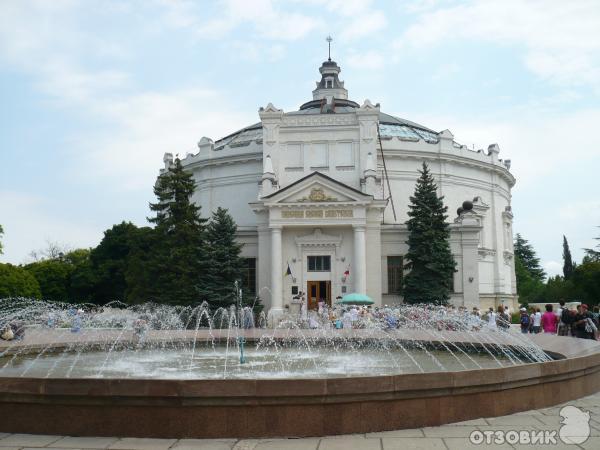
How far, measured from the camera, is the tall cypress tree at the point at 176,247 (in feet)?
118

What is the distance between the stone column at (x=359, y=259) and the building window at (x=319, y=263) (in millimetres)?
2155

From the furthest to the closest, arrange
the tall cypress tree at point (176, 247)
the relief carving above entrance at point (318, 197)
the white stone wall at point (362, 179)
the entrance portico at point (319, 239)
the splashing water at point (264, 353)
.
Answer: the white stone wall at point (362, 179), the relief carving above entrance at point (318, 197), the entrance portico at point (319, 239), the tall cypress tree at point (176, 247), the splashing water at point (264, 353)

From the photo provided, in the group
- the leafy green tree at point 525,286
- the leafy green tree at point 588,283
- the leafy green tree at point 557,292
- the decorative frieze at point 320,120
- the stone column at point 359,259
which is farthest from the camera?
the leafy green tree at point 525,286

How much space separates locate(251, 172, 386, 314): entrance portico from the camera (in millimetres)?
38062

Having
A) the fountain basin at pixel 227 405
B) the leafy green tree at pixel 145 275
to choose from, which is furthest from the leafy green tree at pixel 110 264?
the fountain basin at pixel 227 405

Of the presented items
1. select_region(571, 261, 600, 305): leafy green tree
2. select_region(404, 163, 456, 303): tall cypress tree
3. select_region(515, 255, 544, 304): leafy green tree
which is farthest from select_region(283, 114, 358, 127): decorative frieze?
select_region(515, 255, 544, 304): leafy green tree

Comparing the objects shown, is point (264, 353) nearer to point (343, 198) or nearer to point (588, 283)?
point (343, 198)

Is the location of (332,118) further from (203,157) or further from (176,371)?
(176,371)

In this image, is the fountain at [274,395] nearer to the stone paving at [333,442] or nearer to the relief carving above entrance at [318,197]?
the stone paving at [333,442]

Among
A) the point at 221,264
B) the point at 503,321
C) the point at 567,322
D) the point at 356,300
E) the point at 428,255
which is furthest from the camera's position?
the point at 428,255

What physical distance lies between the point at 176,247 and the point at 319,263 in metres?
9.42

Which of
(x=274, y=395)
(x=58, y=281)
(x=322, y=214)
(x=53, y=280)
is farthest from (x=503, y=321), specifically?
(x=53, y=280)

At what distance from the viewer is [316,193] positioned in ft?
125

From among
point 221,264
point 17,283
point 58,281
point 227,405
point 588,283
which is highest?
point 221,264
